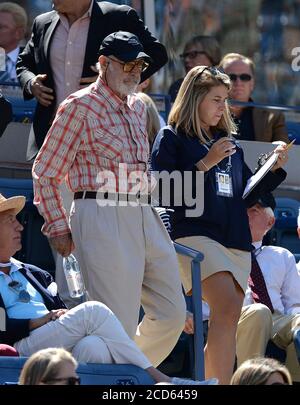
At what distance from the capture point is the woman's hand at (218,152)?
26.6 feet

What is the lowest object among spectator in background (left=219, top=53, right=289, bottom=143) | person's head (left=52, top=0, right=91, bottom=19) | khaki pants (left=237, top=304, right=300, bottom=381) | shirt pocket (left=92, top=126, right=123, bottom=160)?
khaki pants (left=237, top=304, right=300, bottom=381)

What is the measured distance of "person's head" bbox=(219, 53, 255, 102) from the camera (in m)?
11.4

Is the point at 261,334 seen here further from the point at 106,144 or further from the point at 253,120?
the point at 253,120

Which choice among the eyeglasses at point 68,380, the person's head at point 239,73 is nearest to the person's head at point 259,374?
the eyeglasses at point 68,380

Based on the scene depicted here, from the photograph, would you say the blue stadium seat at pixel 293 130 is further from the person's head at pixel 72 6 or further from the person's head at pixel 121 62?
the person's head at pixel 121 62

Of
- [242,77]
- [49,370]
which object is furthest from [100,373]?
[242,77]

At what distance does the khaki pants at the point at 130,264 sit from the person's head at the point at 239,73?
3.80 metres

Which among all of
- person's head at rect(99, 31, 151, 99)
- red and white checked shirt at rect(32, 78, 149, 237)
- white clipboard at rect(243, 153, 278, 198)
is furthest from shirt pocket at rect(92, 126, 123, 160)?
white clipboard at rect(243, 153, 278, 198)

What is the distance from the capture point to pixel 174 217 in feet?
27.2

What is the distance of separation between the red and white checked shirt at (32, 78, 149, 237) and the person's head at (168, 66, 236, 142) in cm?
62

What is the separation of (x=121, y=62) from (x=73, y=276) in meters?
1.17

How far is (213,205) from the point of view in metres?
8.20

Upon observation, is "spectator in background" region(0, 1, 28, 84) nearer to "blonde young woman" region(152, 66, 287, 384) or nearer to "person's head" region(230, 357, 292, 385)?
"blonde young woman" region(152, 66, 287, 384)
